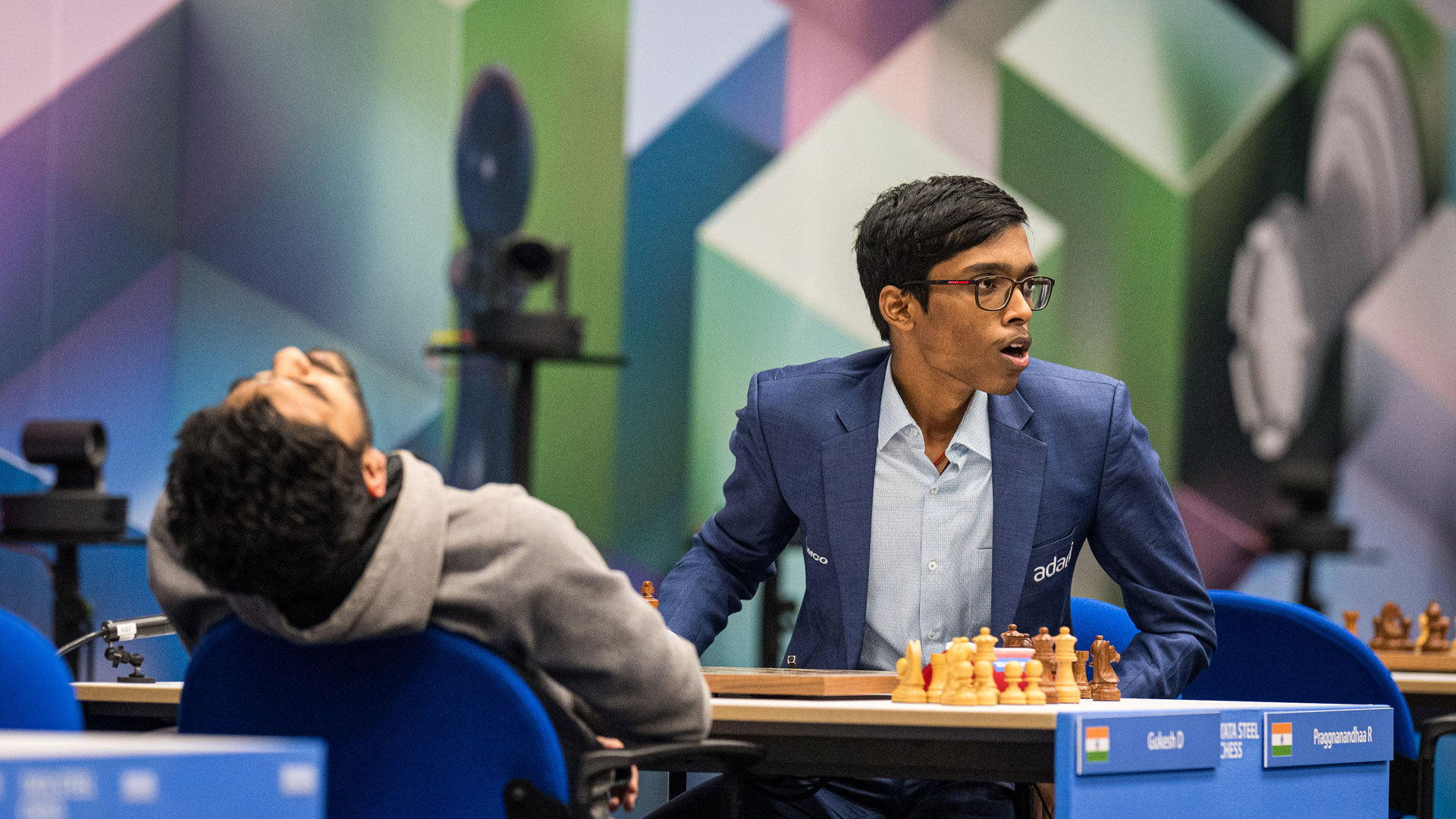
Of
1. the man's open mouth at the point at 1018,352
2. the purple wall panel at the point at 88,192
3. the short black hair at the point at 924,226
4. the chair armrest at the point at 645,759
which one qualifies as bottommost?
the chair armrest at the point at 645,759

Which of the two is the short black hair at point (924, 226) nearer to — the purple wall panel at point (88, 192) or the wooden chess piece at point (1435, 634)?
the wooden chess piece at point (1435, 634)

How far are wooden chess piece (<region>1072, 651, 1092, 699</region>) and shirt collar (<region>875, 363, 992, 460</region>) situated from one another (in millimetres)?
498

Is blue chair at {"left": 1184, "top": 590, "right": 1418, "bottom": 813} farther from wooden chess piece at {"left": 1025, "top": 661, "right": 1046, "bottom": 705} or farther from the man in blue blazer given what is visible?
wooden chess piece at {"left": 1025, "top": 661, "right": 1046, "bottom": 705}

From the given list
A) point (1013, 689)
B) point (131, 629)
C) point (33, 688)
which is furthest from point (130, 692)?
point (1013, 689)

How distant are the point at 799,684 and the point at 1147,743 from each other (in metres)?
0.36

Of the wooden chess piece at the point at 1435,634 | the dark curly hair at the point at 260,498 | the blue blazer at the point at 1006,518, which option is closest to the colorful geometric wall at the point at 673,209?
the blue blazer at the point at 1006,518

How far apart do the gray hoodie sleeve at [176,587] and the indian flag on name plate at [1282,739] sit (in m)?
1.05

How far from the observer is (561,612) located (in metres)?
1.40

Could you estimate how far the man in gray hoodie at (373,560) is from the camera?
50.8 inches

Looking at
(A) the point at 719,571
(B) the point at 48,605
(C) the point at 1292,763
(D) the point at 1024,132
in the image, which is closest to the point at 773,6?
(D) the point at 1024,132

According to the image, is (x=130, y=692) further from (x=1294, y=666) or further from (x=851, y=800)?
(x=1294, y=666)

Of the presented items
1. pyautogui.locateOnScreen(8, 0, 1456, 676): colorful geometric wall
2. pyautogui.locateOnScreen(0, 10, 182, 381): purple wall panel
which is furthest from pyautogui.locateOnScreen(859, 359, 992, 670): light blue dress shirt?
pyautogui.locateOnScreen(0, 10, 182, 381): purple wall panel

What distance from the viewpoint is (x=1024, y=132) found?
20.2 feet

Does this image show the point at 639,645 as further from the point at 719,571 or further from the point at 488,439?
the point at 488,439
